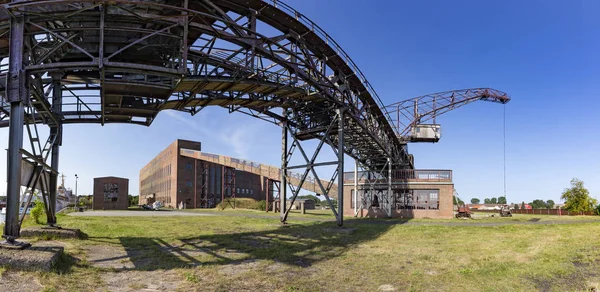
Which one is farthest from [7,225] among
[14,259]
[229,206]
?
[229,206]

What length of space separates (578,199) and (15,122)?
54697 millimetres

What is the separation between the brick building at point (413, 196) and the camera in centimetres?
3181

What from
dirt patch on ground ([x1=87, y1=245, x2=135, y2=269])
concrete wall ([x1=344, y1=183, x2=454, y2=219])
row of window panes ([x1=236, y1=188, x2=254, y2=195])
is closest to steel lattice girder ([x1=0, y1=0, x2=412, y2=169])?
dirt patch on ground ([x1=87, y1=245, x2=135, y2=269])

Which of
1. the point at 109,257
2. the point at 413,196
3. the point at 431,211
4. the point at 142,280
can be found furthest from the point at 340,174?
the point at 431,211

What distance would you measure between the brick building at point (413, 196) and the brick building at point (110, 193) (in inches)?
1353

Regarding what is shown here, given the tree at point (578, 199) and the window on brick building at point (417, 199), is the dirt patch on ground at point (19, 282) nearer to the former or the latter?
the window on brick building at point (417, 199)

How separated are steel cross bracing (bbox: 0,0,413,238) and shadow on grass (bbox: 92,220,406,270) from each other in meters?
3.43

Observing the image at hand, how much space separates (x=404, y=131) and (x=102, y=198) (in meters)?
40.6

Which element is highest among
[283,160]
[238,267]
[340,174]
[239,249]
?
[283,160]

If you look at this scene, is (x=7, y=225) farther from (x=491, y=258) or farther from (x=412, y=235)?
(x=412, y=235)

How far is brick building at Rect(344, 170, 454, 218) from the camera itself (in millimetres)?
31812

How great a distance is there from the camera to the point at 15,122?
9047mm

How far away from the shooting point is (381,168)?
37.6 m

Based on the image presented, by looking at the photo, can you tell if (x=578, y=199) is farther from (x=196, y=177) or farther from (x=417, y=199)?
(x=196, y=177)
